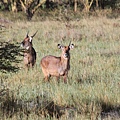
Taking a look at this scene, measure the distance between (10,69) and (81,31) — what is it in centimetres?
1458

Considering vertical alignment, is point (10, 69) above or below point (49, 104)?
above

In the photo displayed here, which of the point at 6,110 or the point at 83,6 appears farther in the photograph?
the point at 83,6

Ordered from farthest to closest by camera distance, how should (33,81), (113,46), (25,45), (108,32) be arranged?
(108,32) → (113,46) → (25,45) → (33,81)

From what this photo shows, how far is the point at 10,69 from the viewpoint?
6918 mm

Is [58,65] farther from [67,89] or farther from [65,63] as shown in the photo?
[67,89]

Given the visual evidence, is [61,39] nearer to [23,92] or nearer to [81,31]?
[81,31]

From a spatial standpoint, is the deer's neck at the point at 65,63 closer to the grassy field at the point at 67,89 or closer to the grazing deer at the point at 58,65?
the grazing deer at the point at 58,65

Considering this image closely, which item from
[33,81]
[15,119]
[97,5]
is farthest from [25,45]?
[97,5]

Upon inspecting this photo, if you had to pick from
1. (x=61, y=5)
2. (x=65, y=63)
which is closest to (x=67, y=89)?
(x=65, y=63)

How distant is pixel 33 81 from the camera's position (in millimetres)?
10102

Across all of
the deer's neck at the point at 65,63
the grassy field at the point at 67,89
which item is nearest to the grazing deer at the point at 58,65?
the deer's neck at the point at 65,63

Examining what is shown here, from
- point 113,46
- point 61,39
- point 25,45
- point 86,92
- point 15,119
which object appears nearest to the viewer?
point 15,119

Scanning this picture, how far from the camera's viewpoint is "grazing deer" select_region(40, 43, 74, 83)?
9906 millimetres

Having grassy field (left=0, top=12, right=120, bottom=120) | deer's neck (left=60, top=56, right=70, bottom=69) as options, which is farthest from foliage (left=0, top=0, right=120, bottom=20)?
deer's neck (left=60, top=56, right=70, bottom=69)
